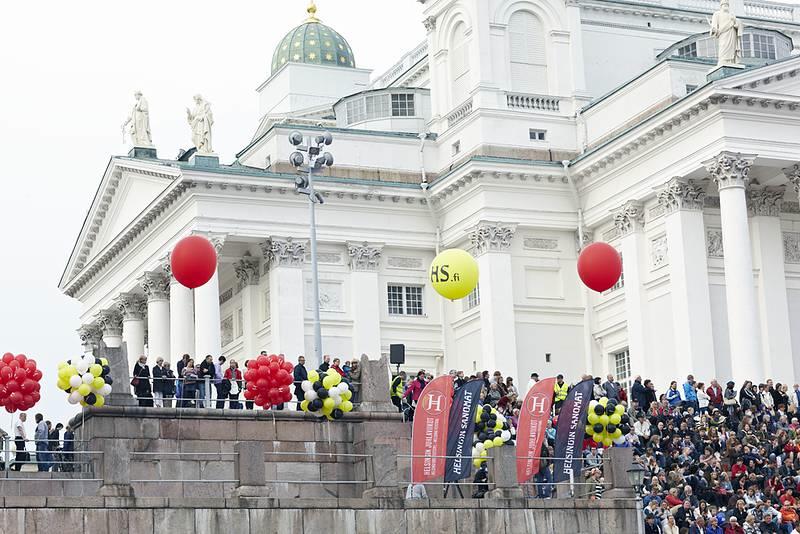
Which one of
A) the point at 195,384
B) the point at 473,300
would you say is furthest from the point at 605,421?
the point at 473,300

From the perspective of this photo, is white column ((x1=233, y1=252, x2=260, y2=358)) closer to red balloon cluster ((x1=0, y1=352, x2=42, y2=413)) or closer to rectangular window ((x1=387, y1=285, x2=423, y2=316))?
rectangular window ((x1=387, y1=285, x2=423, y2=316))

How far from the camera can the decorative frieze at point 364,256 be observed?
59719 millimetres

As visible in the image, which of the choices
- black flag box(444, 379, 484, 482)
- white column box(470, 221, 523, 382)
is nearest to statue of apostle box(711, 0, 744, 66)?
white column box(470, 221, 523, 382)

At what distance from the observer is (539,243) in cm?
5891

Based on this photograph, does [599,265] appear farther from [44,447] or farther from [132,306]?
[132,306]

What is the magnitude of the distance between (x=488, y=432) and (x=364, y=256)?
986 inches

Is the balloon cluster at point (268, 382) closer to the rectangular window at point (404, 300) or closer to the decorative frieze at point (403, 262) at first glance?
the rectangular window at point (404, 300)

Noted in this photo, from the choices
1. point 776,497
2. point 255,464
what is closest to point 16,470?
point 255,464

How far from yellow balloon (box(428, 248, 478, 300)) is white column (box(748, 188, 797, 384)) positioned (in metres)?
16.1

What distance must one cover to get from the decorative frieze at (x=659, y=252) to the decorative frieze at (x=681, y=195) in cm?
110

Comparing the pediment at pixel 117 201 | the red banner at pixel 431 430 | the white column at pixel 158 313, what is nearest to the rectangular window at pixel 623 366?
the pediment at pixel 117 201

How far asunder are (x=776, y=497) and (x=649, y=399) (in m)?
5.38

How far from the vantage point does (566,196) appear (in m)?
59.0

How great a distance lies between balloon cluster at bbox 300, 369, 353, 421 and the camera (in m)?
35.3
